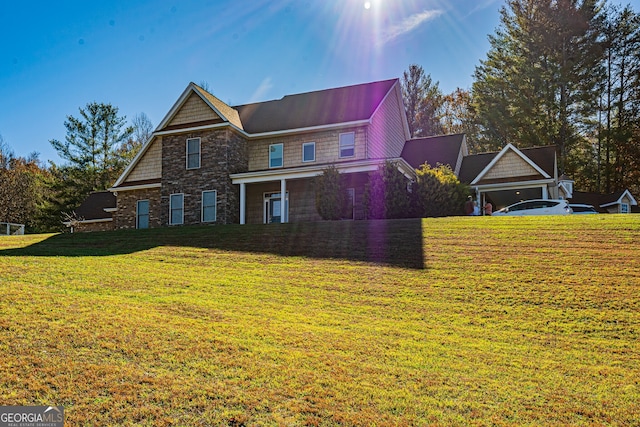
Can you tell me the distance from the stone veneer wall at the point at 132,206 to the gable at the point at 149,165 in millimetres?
739

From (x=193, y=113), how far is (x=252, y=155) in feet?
11.3

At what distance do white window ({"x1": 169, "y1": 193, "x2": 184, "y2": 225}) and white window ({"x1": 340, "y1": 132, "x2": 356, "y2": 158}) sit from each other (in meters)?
8.01

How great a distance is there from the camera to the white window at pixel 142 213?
25797 millimetres

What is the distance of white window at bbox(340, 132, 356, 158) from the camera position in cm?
2280

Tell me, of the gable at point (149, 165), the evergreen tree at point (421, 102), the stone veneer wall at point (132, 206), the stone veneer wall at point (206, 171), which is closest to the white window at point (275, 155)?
the stone veneer wall at point (206, 171)

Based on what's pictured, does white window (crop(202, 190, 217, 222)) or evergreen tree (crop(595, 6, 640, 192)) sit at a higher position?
evergreen tree (crop(595, 6, 640, 192))

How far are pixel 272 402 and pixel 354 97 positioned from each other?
21.6 meters

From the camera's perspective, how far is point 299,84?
2869 centimetres

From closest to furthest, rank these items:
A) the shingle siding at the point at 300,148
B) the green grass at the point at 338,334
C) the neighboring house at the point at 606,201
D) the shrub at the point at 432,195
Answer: the green grass at the point at 338,334, the shrub at the point at 432,195, the shingle siding at the point at 300,148, the neighboring house at the point at 606,201

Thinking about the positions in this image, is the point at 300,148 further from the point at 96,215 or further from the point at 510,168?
the point at 96,215

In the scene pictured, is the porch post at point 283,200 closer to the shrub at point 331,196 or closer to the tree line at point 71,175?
the shrub at point 331,196

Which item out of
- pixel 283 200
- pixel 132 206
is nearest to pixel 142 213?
pixel 132 206

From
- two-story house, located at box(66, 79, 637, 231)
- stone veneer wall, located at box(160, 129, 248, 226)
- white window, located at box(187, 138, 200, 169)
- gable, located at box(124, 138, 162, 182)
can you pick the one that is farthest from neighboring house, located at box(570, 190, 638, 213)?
gable, located at box(124, 138, 162, 182)

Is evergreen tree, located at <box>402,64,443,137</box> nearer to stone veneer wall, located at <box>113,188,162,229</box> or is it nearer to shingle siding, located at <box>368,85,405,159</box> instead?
shingle siding, located at <box>368,85,405,159</box>
